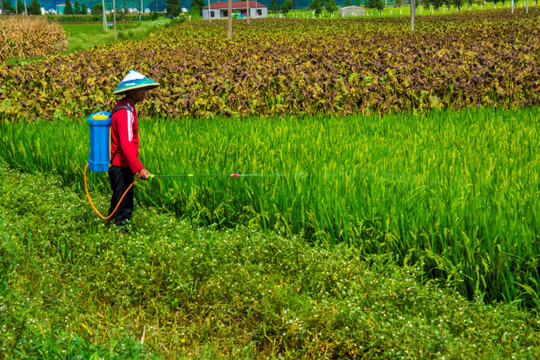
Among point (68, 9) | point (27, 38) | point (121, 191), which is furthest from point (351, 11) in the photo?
point (121, 191)

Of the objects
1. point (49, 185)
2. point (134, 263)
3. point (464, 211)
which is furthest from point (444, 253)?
point (49, 185)

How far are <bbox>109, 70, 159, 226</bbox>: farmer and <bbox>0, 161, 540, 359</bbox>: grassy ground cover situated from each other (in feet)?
1.28

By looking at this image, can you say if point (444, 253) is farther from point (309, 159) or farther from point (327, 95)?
point (327, 95)

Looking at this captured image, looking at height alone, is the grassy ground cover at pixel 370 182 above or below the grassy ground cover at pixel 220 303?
above

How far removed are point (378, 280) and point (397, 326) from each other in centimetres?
48

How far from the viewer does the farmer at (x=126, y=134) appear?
4.29 meters

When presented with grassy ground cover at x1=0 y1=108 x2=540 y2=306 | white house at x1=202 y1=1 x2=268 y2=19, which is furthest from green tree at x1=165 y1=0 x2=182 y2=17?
grassy ground cover at x1=0 y1=108 x2=540 y2=306

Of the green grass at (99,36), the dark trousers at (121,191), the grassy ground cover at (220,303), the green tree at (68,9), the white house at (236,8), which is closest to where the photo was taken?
the grassy ground cover at (220,303)

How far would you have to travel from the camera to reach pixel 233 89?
8.67 m

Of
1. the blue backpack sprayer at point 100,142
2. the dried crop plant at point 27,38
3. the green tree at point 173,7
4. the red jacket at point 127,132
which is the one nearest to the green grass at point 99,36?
the dried crop plant at point 27,38

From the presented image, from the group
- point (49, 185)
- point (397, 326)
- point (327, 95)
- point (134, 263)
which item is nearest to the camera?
point (397, 326)

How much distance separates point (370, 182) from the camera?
4.42 meters

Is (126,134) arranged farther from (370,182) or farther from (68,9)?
(68,9)

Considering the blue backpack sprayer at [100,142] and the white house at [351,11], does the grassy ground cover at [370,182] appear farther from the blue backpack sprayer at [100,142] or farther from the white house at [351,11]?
the white house at [351,11]
